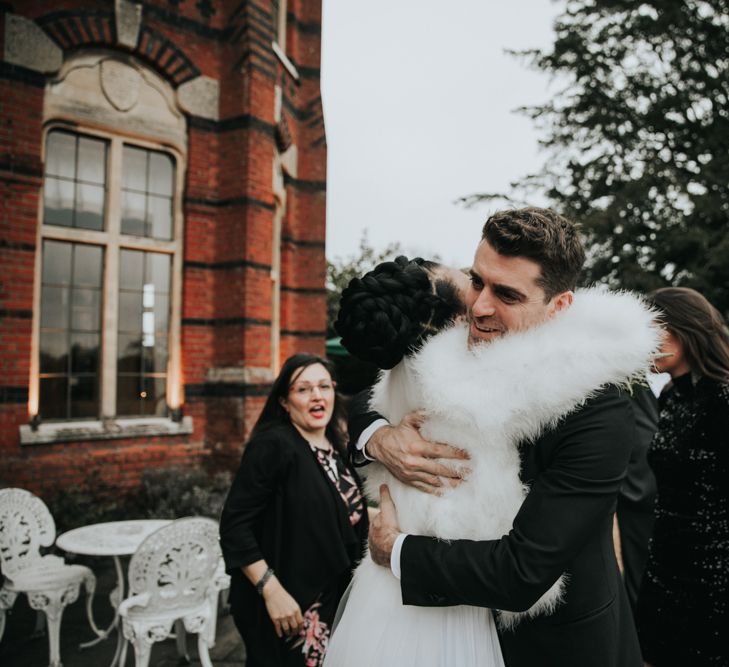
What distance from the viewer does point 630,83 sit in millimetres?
13742

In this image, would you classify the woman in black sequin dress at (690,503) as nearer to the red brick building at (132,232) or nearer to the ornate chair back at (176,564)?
the ornate chair back at (176,564)

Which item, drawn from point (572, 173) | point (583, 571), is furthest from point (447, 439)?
point (572, 173)

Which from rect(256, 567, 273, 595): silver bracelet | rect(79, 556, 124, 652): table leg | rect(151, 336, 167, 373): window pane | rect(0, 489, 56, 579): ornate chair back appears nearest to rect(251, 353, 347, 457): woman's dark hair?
rect(256, 567, 273, 595): silver bracelet

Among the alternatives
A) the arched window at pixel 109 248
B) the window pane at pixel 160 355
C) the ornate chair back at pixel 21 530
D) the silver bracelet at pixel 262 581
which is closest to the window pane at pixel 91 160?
the arched window at pixel 109 248

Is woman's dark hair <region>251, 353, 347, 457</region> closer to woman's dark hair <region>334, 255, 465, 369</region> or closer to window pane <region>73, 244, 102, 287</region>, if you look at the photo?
woman's dark hair <region>334, 255, 465, 369</region>

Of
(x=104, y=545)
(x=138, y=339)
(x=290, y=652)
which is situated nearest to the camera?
(x=290, y=652)

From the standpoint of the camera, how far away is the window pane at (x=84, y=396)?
19.9ft

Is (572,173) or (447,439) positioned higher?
(572,173)

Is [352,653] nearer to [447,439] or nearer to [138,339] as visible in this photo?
[447,439]

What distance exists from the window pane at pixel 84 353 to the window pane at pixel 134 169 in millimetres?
1845

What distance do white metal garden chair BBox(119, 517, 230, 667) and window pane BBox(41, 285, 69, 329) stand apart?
3.70 metres

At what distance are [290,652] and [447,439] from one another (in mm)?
1659

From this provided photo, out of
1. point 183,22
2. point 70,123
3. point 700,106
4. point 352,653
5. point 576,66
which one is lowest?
point 352,653

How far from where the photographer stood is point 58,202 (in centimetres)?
610
